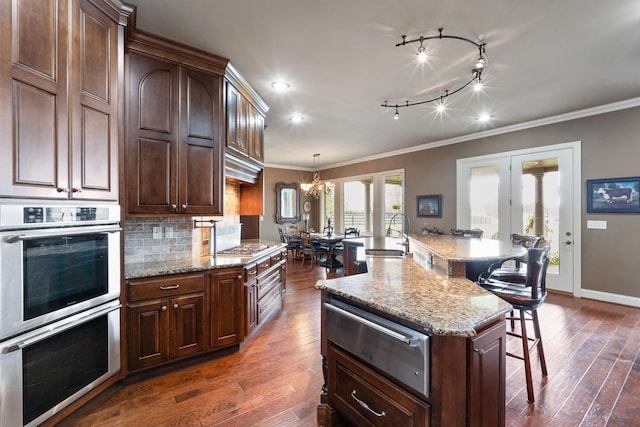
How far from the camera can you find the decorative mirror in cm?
865

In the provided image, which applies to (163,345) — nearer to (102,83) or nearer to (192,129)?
(192,129)

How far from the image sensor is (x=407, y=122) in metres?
4.67

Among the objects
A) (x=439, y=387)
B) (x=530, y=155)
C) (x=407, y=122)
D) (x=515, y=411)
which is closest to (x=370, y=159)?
(x=407, y=122)

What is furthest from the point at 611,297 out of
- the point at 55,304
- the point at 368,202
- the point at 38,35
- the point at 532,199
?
the point at 38,35

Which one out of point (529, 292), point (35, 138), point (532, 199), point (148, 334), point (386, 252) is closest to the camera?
point (35, 138)

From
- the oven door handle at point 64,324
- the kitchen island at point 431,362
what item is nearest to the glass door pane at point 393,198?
the kitchen island at point 431,362

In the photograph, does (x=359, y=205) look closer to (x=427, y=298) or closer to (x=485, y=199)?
(x=485, y=199)

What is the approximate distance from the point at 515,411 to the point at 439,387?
1312 mm

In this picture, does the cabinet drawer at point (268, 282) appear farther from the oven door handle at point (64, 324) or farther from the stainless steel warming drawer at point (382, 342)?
the stainless steel warming drawer at point (382, 342)

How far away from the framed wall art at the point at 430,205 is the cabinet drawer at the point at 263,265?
13.6 ft

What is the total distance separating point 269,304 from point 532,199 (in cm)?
457

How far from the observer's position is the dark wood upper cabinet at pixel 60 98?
1.41m

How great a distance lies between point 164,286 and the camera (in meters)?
2.22

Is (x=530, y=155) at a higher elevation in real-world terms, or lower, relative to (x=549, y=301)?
higher
